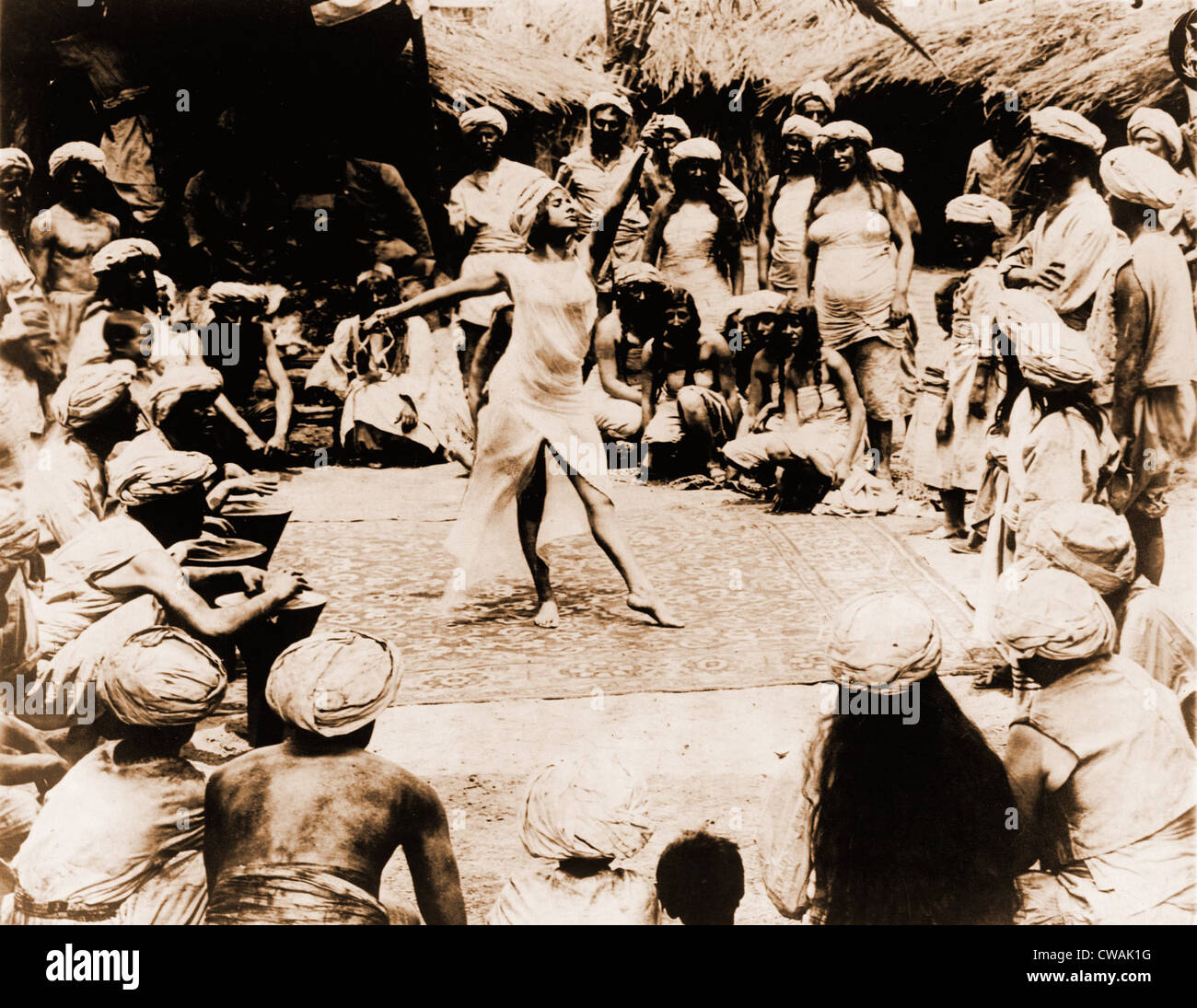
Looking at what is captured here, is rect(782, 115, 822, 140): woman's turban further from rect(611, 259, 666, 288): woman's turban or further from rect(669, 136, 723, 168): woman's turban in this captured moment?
rect(611, 259, 666, 288): woman's turban

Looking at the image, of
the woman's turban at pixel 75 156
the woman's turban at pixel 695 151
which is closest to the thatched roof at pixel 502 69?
the woman's turban at pixel 695 151

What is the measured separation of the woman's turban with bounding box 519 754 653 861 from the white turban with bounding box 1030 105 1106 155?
129 inches

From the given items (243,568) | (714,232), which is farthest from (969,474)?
(243,568)

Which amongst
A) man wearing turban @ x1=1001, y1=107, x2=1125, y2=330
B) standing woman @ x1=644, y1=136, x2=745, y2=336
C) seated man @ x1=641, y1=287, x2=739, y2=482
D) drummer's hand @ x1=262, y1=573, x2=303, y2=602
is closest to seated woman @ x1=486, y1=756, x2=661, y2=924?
drummer's hand @ x1=262, y1=573, x2=303, y2=602

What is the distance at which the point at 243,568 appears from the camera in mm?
5703

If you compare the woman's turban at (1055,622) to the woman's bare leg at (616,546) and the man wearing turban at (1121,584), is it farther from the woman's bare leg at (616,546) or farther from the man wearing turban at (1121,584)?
the woman's bare leg at (616,546)

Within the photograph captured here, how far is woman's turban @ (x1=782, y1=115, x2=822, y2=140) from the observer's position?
6082mm

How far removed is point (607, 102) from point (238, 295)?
1856mm

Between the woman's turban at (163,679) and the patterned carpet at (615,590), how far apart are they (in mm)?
557

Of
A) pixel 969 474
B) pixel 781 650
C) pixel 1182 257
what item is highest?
pixel 1182 257

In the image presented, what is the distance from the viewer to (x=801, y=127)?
20.0ft

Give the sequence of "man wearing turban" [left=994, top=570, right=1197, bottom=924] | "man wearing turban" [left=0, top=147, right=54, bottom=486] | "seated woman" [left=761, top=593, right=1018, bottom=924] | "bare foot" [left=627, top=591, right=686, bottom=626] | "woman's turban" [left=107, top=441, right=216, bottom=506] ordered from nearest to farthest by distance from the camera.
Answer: "seated woman" [left=761, top=593, right=1018, bottom=924]
"man wearing turban" [left=994, top=570, right=1197, bottom=924]
"woman's turban" [left=107, top=441, right=216, bottom=506]
"bare foot" [left=627, top=591, right=686, bottom=626]
"man wearing turban" [left=0, top=147, right=54, bottom=486]
